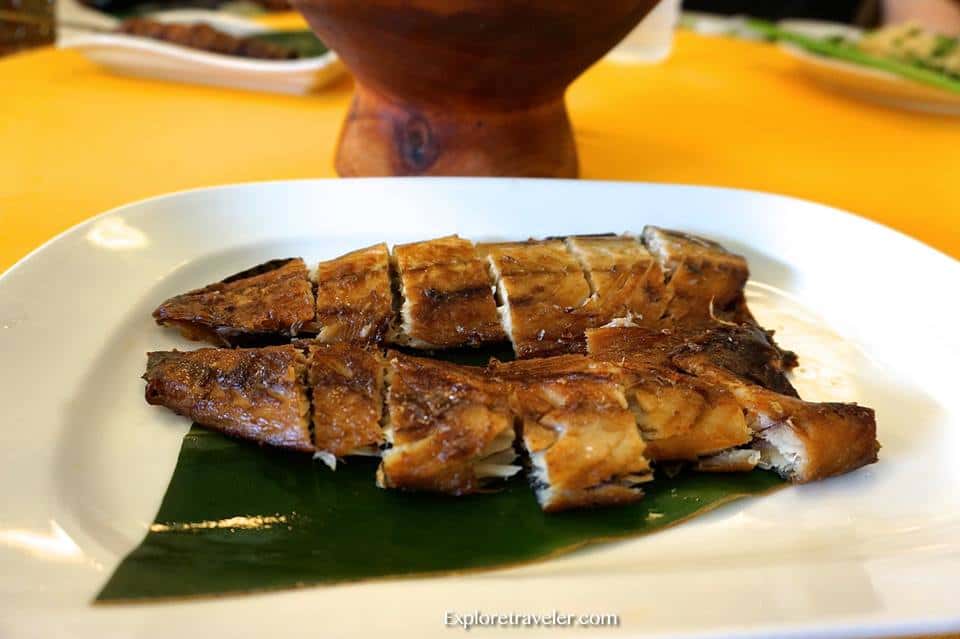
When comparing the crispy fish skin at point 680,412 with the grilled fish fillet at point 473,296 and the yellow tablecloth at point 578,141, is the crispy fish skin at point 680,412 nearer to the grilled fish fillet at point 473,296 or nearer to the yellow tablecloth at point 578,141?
the grilled fish fillet at point 473,296

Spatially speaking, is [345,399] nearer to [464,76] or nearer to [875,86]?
[464,76]

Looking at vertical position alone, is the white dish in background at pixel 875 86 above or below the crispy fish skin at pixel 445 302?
above

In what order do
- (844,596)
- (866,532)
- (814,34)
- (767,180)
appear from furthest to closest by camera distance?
(814,34) < (767,180) < (866,532) < (844,596)

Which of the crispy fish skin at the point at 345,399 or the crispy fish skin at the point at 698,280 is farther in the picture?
the crispy fish skin at the point at 698,280

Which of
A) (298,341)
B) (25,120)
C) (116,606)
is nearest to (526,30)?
(298,341)

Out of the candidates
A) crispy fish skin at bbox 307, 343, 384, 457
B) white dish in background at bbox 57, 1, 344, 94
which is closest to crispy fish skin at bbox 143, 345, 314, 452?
crispy fish skin at bbox 307, 343, 384, 457

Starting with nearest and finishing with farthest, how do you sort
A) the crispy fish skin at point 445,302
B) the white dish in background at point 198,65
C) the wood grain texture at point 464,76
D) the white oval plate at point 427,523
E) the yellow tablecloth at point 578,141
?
the white oval plate at point 427,523, the crispy fish skin at point 445,302, the wood grain texture at point 464,76, the yellow tablecloth at point 578,141, the white dish in background at point 198,65

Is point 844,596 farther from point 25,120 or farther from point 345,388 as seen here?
point 25,120

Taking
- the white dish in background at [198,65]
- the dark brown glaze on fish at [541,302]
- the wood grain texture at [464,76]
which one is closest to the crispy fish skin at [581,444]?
the dark brown glaze on fish at [541,302]
